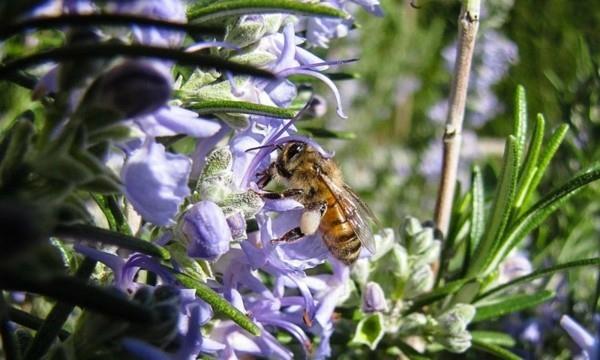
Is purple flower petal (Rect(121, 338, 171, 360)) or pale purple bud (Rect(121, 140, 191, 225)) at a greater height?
pale purple bud (Rect(121, 140, 191, 225))

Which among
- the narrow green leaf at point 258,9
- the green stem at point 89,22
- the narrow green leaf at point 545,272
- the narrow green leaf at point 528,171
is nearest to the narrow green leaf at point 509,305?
the narrow green leaf at point 545,272

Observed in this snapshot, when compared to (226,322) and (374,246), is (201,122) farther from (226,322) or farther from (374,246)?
(374,246)

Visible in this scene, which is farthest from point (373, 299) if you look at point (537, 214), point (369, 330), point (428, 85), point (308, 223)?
point (428, 85)

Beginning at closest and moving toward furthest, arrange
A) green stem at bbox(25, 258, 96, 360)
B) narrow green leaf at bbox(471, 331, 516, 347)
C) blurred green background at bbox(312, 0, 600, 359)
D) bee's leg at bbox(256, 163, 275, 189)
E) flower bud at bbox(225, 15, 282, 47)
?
green stem at bbox(25, 258, 96, 360) → flower bud at bbox(225, 15, 282, 47) → bee's leg at bbox(256, 163, 275, 189) → narrow green leaf at bbox(471, 331, 516, 347) → blurred green background at bbox(312, 0, 600, 359)

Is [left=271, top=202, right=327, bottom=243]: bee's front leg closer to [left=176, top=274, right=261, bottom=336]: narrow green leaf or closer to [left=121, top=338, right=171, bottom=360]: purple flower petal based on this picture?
[left=176, top=274, right=261, bottom=336]: narrow green leaf

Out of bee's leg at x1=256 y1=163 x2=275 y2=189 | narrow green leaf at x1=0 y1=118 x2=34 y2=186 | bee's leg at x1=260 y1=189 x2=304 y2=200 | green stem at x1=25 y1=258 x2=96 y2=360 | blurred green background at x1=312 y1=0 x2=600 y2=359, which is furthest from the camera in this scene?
blurred green background at x1=312 y1=0 x2=600 y2=359


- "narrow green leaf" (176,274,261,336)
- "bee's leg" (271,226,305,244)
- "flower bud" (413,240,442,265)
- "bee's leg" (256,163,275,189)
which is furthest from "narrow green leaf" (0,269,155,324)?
"flower bud" (413,240,442,265)
